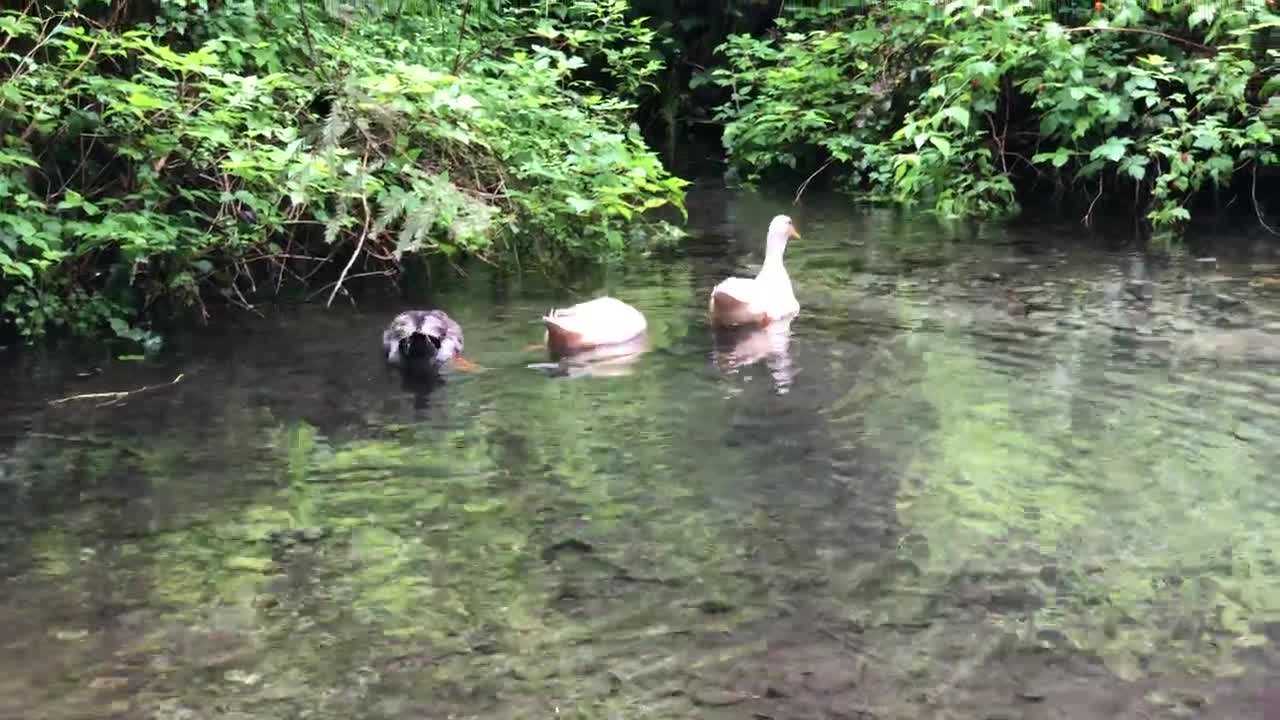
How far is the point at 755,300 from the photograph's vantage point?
31.9 ft

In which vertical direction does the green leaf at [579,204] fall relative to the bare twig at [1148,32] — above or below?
below

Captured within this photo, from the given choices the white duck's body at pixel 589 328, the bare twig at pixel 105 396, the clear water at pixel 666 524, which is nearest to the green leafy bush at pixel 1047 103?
the clear water at pixel 666 524

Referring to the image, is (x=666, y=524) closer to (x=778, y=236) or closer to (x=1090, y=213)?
(x=778, y=236)

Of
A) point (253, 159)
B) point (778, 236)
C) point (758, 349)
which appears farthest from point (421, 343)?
point (778, 236)

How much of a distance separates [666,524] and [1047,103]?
35.1 feet

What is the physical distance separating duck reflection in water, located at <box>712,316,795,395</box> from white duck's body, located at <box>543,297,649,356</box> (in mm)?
634

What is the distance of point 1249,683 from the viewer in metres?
4.36

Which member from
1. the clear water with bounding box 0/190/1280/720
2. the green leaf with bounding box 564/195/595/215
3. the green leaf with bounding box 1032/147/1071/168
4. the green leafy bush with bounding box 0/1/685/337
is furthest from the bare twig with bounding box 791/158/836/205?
Result: the clear water with bounding box 0/190/1280/720

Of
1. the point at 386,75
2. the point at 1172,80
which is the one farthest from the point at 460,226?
the point at 1172,80

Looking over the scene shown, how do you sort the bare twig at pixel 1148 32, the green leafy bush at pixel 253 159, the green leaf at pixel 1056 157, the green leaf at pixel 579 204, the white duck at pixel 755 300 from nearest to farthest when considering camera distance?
the green leafy bush at pixel 253 159
the white duck at pixel 755 300
the green leaf at pixel 579 204
the green leaf at pixel 1056 157
the bare twig at pixel 1148 32

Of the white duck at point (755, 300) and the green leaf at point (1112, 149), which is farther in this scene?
the green leaf at point (1112, 149)

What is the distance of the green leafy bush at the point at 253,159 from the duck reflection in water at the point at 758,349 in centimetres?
183

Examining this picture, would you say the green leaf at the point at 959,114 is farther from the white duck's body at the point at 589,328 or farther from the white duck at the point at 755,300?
the white duck's body at the point at 589,328

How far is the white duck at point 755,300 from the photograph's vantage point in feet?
31.8
